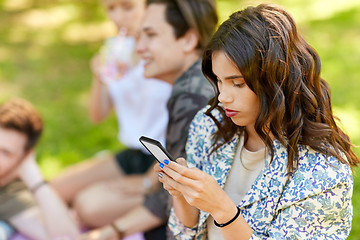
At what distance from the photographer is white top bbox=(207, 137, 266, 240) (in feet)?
6.66

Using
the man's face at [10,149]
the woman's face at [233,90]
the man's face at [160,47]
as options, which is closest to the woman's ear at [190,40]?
the man's face at [160,47]

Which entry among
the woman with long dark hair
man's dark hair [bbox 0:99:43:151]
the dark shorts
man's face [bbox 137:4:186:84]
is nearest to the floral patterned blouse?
the woman with long dark hair

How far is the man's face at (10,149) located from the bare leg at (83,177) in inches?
17.5

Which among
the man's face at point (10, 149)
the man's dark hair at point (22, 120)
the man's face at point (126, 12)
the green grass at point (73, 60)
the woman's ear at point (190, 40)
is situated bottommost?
the green grass at point (73, 60)

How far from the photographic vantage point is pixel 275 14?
72.9 inches

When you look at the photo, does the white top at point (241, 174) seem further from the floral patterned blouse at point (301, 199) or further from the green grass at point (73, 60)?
the green grass at point (73, 60)

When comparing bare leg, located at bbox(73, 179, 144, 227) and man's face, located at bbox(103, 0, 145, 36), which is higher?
man's face, located at bbox(103, 0, 145, 36)

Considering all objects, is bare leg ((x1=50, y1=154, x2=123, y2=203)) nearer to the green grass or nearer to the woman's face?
the green grass

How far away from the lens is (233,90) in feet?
6.05

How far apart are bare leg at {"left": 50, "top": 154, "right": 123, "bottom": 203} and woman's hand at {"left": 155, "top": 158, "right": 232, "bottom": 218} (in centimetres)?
174

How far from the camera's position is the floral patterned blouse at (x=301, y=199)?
1.83 m

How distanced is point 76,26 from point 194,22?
4886 mm

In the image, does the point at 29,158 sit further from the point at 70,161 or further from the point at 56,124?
the point at 56,124

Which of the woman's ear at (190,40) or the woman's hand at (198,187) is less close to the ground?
the woman's ear at (190,40)
